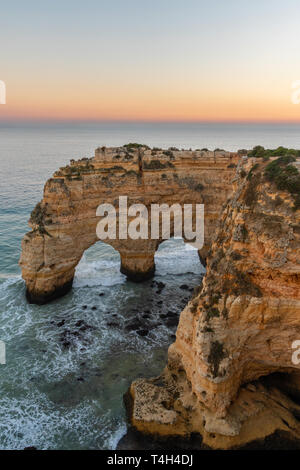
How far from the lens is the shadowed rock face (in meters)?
20.6

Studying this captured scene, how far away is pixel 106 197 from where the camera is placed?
22125mm

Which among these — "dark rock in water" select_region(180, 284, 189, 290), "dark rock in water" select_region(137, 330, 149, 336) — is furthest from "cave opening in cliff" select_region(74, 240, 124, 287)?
"dark rock in water" select_region(137, 330, 149, 336)

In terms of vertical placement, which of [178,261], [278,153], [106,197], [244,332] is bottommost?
[178,261]

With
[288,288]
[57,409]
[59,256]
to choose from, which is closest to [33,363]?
[57,409]

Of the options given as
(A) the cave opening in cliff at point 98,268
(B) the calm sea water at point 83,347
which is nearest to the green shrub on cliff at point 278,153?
(B) the calm sea water at point 83,347

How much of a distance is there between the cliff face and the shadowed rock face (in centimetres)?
1199

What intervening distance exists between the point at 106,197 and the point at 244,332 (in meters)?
14.7

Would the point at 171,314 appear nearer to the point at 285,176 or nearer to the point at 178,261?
the point at 178,261

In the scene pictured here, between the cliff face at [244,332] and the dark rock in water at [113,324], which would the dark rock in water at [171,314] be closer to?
the dark rock in water at [113,324]

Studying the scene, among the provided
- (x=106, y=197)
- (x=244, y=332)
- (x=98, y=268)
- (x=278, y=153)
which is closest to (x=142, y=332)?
(x=244, y=332)

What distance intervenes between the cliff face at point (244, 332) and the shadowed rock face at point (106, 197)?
11993 millimetres

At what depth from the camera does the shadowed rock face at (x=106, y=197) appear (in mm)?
20594

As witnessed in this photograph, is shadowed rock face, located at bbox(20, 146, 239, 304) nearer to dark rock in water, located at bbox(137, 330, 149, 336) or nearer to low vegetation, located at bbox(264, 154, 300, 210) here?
dark rock in water, located at bbox(137, 330, 149, 336)

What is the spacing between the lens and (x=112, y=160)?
889 inches
